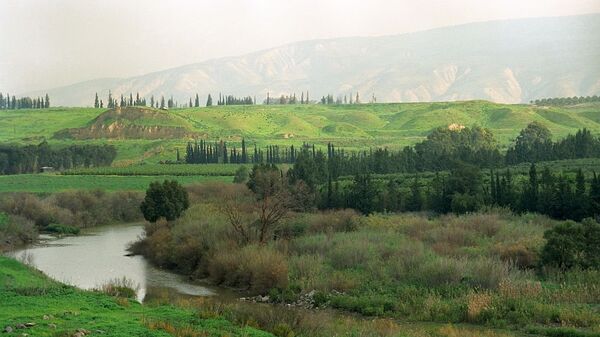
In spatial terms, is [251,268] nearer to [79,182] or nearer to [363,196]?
[363,196]

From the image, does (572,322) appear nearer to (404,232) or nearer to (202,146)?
(404,232)

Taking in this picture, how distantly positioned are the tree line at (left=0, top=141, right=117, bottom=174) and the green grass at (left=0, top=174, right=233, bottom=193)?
17.4 meters

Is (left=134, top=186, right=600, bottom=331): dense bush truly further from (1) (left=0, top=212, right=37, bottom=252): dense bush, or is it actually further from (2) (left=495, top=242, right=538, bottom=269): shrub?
(1) (left=0, top=212, right=37, bottom=252): dense bush

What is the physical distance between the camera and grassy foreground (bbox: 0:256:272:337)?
2361cm

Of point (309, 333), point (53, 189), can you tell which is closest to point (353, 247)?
point (309, 333)

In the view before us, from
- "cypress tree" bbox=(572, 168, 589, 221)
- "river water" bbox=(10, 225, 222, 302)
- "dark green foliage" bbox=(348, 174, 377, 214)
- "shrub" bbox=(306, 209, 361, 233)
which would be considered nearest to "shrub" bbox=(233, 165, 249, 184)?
"river water" bbox=(10, 225, 222, 302)

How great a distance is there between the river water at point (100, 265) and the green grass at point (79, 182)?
25040 mm

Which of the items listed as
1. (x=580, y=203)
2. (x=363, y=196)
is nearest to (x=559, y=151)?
(x=363, y=196)

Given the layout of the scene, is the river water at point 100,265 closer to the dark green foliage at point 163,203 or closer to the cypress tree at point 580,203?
the dark green foliage at point 163,203

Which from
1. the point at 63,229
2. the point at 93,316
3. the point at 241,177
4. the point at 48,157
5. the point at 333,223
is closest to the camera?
the point at 93,316

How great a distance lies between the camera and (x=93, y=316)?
87.6 feet

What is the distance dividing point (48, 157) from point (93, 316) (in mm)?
113617

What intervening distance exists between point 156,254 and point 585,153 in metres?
68.0

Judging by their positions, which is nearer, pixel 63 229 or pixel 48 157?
pixel 63 229
